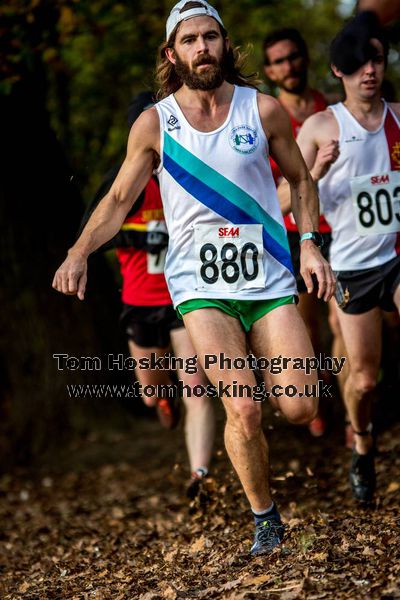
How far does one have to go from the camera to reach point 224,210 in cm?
541

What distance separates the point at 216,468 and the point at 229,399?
3.48m

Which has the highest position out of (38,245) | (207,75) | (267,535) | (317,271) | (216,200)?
(207,75)

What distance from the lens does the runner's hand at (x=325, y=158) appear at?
20.5ft

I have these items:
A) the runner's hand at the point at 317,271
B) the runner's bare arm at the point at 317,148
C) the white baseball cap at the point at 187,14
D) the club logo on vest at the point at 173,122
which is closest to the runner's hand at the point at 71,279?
the club logo on vest at the point at 173,122

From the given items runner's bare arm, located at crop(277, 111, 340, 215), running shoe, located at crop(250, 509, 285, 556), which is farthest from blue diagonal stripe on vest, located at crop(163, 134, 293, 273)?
running shoe, located at crop(250, 509, 285, 556)

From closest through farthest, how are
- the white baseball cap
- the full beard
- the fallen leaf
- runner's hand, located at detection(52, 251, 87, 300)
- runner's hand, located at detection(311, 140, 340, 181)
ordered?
the fallen leaf, runner's hand, located at detection(52, 251, 87, 300), the full beard, the white baseball cap, runner's hand, located at detection(311, 140, 340, 181)

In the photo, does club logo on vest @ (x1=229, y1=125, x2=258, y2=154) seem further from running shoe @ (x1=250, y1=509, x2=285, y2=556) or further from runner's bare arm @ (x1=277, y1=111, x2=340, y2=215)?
running shoe @ (x1=250, y1=509, x2=285, y2=556)

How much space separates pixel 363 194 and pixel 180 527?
273 cm

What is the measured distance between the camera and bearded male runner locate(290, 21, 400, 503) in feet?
21.2

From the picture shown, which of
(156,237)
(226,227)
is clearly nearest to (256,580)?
(226,227)

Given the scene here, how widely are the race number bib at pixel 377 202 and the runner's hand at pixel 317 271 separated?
1.17m

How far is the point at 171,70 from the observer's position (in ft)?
19.5

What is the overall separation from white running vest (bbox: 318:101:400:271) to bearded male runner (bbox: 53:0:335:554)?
0.96m

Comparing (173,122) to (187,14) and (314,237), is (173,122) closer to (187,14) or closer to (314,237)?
(187,14)
